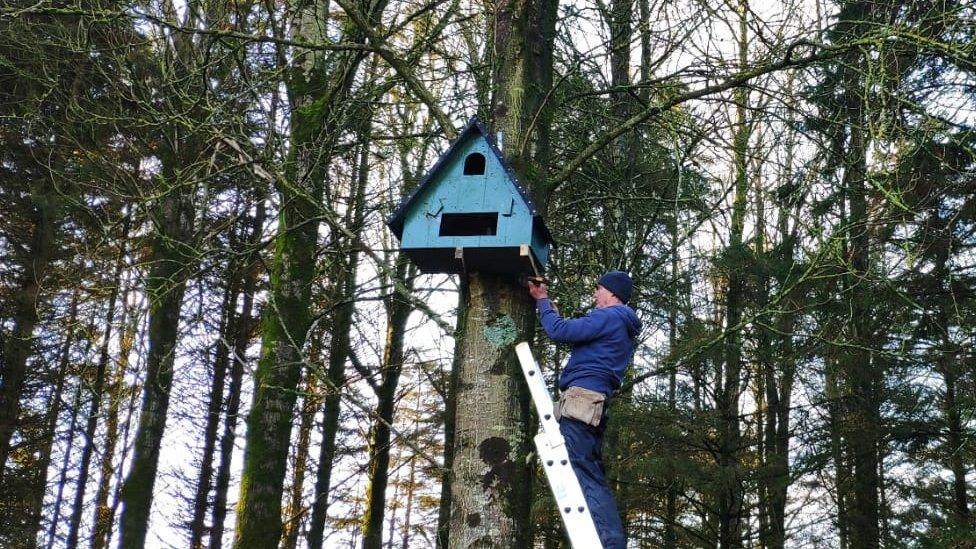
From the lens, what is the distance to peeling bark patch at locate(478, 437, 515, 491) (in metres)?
3.55

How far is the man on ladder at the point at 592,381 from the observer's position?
3656 millimetres

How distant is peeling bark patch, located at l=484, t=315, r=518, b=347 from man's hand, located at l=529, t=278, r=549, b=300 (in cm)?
17

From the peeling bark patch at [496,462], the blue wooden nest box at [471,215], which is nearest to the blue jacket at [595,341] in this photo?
the blue wooden nest box at [471,215]

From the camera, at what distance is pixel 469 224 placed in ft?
14.2

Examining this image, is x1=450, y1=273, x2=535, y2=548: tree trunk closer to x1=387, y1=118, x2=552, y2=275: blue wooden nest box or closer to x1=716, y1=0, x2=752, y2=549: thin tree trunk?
x1=387, y1=118, x2=552, y2=275: blue wooden nest box

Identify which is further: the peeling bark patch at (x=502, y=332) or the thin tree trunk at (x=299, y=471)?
the thin tree trunk at (x=299, y=471)

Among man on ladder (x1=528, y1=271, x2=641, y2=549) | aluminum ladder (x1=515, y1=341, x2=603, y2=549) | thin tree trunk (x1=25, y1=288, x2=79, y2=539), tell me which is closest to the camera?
aluminum ladder (x1=515, y1=341, x2=603, y2=549)

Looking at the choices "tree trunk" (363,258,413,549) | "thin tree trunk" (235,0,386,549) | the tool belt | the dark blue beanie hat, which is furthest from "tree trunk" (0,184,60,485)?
the tool belt

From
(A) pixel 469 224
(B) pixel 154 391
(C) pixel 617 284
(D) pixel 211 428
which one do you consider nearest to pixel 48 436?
(D) pixel 211 428

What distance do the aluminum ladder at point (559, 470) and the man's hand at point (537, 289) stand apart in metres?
0.27

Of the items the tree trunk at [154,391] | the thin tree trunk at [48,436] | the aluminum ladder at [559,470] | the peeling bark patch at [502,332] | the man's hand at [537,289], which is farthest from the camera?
the thin tree trunk at [48,436]

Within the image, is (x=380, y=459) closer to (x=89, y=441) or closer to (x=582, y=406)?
(x=89, y=441)

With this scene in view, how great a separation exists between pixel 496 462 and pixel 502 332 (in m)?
0.59

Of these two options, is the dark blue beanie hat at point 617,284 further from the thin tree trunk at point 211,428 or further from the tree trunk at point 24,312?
the thin tree trunk at point 211,428
